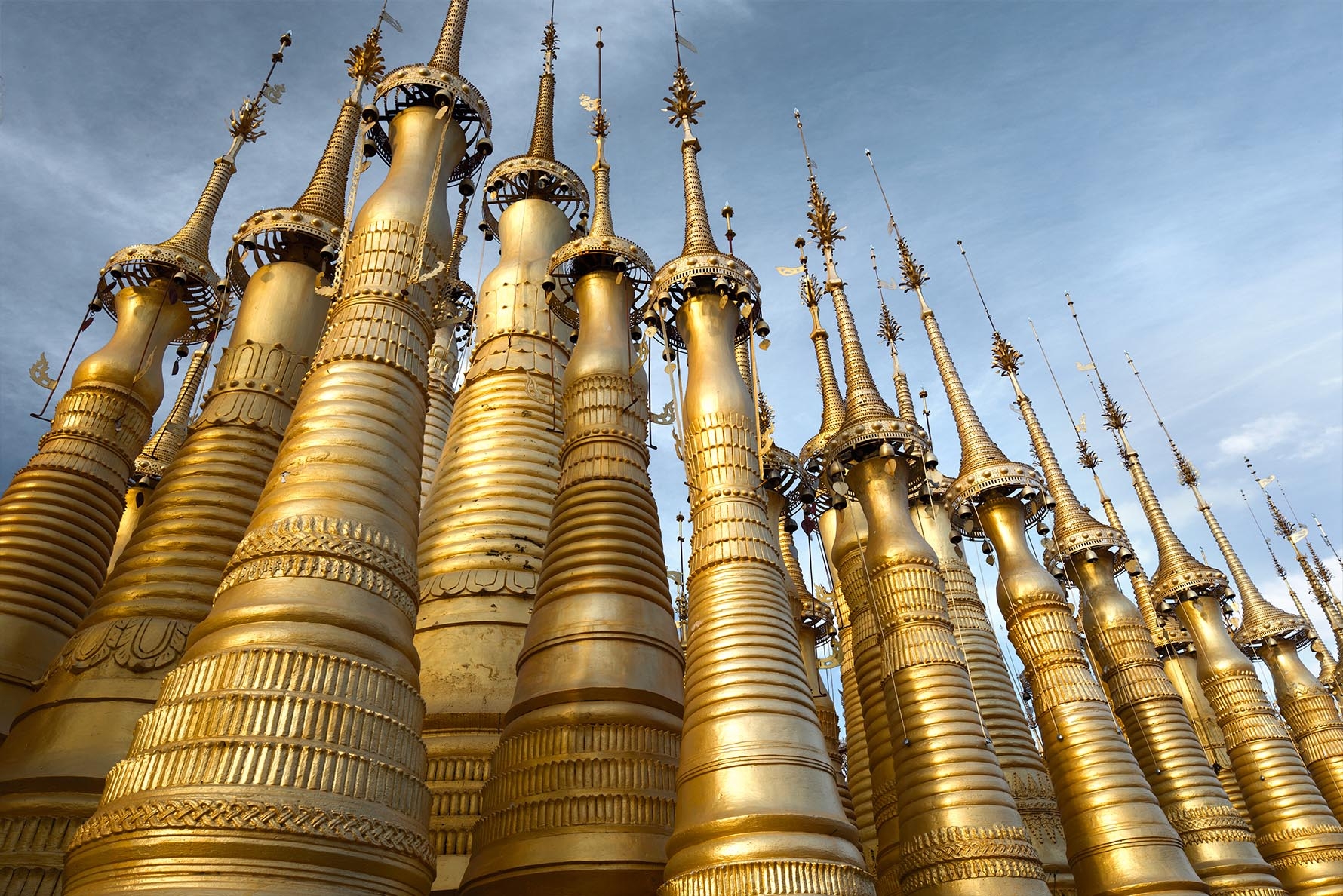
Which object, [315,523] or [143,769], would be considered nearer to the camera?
[143,769]

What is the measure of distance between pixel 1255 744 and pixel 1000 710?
364 inches

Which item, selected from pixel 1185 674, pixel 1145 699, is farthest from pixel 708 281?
pixel 1185 674

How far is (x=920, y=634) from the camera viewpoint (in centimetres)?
1342

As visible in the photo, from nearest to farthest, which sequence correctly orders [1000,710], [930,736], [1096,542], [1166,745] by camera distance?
1. [930,736]
2. [1000,710]
3. [1166,745]
4. [1096,542]

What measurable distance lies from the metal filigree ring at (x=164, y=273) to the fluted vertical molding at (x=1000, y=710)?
43.7 feet

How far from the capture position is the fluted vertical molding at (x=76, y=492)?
1144cm

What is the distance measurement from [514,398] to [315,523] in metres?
7.40

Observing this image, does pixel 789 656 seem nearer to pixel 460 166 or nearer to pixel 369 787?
pixel 369 787

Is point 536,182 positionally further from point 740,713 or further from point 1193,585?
point 1193,585

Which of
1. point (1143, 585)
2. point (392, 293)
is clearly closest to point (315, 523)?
point (392, 293)

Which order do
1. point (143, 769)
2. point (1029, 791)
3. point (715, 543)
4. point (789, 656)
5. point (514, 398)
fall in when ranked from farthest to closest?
point (1029, 791) → point (514, 398) → point (715, 543) → point (789, 656) → point (143, 769)

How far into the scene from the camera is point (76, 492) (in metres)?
13.0

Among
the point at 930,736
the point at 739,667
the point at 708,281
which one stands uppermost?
the point at 708,281

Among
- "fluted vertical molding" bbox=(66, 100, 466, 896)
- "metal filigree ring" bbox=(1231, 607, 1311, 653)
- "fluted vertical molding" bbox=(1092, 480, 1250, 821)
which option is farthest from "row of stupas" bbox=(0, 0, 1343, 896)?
"metal filigree ring" bbox=(1231, 607, 1311, 653)
